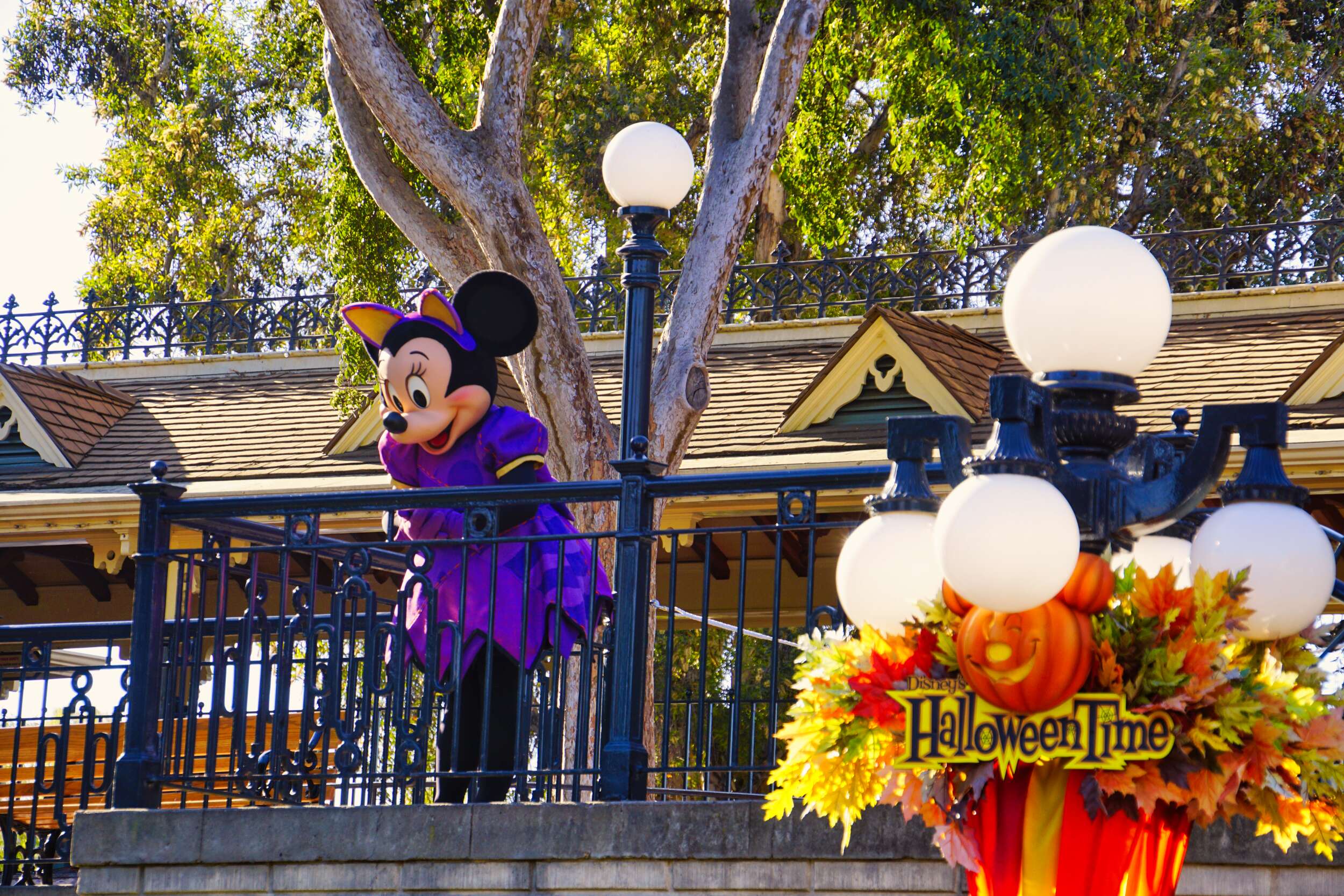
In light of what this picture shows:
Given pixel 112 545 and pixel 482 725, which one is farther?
pixel 112 545

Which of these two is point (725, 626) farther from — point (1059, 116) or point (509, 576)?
point (1059, 116)

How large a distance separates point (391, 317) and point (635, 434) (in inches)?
43.1

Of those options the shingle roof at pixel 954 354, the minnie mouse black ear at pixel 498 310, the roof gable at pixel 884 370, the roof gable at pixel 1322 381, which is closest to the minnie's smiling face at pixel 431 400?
the minnie mouse black ear at pixel 498 310

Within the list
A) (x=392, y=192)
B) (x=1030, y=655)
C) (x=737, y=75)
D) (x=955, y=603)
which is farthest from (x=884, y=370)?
(x=1030, y=655)

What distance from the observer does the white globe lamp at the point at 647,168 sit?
6867 mm

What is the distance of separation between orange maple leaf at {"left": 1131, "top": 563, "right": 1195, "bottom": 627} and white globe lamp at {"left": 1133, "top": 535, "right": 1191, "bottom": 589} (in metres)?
0.32

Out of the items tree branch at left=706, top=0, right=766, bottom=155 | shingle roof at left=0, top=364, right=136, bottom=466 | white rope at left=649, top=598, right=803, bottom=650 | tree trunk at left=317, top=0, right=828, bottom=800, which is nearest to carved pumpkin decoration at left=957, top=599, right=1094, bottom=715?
white rope at left=649, top=598, right=803, bottom=650

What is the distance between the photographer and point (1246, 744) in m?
2.93

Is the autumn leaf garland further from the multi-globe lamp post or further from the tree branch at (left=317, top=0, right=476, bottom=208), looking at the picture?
the tree branch at (left=317, top=0, right=476, bottom=208)

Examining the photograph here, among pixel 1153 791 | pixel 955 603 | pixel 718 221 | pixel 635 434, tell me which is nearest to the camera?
pixel 1153 791

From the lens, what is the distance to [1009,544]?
9.02ft

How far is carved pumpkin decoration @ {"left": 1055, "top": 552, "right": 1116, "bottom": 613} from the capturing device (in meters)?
2.96

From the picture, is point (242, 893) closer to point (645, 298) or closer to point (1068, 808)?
point (645, 298)

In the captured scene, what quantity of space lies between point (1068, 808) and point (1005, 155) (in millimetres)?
8357
